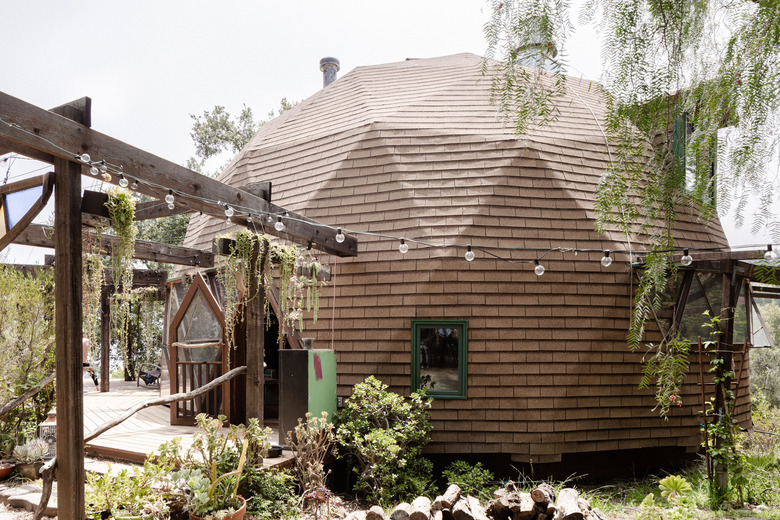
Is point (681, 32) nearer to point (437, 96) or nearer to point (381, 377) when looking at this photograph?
point (381, 377)

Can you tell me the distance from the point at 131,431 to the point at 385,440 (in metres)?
4.09

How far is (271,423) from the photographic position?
889 cm

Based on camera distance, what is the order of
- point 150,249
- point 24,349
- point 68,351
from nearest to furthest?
point 68,351
point 24,349
point 150,249

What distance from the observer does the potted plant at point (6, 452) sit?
657 cm

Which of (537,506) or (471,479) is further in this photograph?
(471,479)

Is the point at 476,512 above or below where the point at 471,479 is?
above

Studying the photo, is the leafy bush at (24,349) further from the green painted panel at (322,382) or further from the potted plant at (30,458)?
the green painted panel at (322,382)

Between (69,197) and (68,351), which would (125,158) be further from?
(68,351)

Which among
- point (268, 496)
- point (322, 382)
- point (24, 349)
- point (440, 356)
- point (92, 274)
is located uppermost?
point (92, 274)

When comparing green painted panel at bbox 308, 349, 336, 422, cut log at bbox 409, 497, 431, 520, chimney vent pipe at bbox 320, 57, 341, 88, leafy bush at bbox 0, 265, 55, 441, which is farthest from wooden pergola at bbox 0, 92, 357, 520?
chimney vent pipe at bbox 320, 57, 341, 88

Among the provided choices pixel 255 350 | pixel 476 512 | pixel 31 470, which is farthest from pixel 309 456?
pixel 31 470

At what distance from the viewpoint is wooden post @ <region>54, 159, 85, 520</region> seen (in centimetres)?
396

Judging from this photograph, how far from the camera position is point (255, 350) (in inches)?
240

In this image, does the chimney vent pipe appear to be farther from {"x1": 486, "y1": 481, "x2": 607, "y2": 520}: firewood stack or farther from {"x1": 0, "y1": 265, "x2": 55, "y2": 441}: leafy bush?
{"x1": 486, "y1": 481, "x2": 607, "y2": 520}: firewood stack
